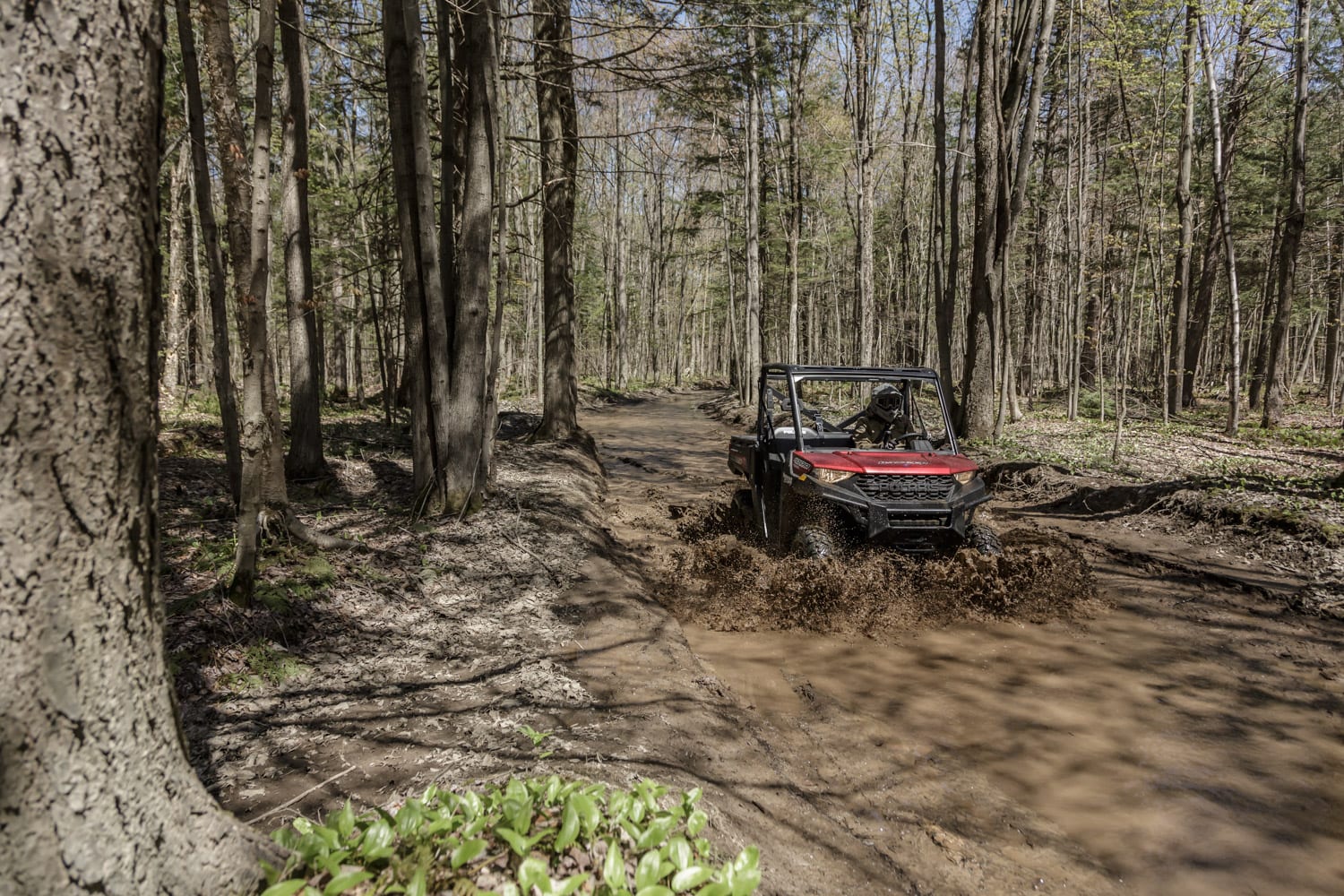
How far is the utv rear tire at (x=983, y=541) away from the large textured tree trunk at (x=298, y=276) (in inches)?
301

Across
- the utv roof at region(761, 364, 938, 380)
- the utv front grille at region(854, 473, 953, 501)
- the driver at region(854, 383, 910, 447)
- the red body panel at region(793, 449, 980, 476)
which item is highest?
the utv roof at region(761, 364, 938, 380)

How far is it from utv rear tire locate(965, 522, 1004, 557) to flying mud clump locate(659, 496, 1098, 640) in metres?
0.12

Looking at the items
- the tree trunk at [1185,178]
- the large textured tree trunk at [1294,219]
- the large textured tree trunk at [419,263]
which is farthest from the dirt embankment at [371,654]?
the large textured tree trunk at [1294,219]

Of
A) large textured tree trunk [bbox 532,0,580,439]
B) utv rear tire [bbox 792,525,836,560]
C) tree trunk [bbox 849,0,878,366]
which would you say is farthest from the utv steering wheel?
tree trunk [bbox 849,0,878,366]

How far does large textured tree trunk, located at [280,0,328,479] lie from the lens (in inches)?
340

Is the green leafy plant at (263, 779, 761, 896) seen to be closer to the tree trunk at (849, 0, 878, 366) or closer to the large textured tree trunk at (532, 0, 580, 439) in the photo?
the large textured tree trunk at (532, 0, 580, 439)

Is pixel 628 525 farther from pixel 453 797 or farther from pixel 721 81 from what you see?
pixel 453 797

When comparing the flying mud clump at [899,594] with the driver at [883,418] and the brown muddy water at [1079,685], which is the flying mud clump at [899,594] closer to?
the brown muddy water at [1079,685]

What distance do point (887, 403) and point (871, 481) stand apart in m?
1.69

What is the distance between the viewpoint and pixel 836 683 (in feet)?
17.1

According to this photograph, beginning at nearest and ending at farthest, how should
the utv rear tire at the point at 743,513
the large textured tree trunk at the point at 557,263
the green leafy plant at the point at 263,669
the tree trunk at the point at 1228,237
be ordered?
the green leafy plant at the point at 263,669, the utv rear tire at the point at 743,513, the large textured tree trunk at the point at 557,263, the tree trunk at the point at 1228,237

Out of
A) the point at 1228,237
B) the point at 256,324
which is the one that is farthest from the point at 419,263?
the point at 1228,237

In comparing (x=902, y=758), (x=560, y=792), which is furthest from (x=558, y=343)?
(x=560, y=792)

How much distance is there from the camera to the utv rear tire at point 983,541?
6629 millimetres
